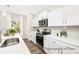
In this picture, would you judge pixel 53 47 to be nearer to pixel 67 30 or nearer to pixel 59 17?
pixel 67 30

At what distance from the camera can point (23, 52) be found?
59.0 inches

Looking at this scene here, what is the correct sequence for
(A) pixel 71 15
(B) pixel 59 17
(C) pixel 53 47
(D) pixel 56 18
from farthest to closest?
(D) pixel 56 18
(B) pixel 59 17
(C) pixel 53 47
(A) pixel 71 15

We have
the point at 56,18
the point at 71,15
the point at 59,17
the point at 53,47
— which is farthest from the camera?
the point at 56,18

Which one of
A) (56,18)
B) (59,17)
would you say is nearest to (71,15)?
(59,17)

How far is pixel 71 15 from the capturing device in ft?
10.6

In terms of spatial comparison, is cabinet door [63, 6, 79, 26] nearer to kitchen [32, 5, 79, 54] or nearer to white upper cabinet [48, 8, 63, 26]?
kitchen [32, 5, 79, 54]

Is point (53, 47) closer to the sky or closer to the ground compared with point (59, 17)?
closer to the ground

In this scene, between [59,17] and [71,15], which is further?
[59,17]

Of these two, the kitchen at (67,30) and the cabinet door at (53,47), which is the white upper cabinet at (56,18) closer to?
the kitchen at (67,30)

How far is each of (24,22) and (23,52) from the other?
8.87 meters

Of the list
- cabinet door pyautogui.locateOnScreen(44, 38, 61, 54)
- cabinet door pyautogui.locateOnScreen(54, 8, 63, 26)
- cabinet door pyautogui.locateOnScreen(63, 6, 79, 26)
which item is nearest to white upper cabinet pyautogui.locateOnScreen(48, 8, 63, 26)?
cabinet door pyautogui.locateOnScreen(54, 8, 63, 26)

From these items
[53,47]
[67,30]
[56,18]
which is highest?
[56,18]

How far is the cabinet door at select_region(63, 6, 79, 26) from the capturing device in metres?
3.03
